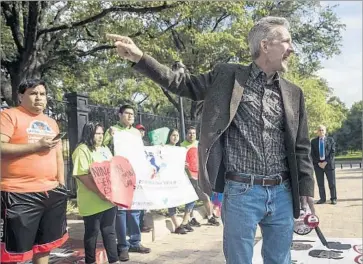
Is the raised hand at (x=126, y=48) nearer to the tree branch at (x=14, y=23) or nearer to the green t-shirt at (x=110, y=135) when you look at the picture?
the green t-shirt at (x=110, y=135)

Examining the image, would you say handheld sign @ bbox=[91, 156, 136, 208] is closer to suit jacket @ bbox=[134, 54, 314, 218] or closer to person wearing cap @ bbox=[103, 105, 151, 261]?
person wearing cap @ bbox=[103, 105, 151, 261]

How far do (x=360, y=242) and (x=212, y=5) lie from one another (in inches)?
253

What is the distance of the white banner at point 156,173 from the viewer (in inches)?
197

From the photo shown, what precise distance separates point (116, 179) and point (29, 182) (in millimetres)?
1235

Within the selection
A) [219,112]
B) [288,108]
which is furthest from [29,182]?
Answer: [288,108]

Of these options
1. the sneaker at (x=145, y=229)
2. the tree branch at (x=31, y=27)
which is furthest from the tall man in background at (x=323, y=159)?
the tree branch at (x=31, y=27)

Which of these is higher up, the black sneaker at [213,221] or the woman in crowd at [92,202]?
the woman in crowd at [92,202]

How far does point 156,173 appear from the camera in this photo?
18.2ft

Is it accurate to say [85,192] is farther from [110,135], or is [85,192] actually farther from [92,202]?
[110,135]

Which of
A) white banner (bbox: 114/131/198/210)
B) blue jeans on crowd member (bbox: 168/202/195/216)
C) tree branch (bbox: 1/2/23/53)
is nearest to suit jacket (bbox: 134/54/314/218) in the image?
white banner (bbox: 114/131/198/210)

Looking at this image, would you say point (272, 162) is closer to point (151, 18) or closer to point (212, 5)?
point (212, 5)

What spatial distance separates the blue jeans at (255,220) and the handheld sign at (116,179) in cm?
199

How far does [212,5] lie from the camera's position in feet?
32.3

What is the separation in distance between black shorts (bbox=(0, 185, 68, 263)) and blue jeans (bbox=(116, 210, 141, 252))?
118 cm
